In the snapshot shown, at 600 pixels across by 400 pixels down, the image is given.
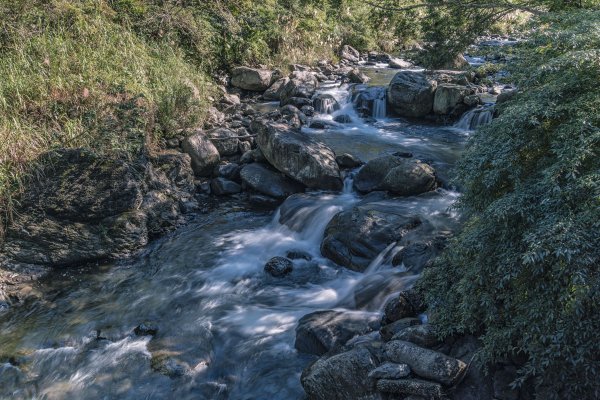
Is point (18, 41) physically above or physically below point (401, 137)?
above

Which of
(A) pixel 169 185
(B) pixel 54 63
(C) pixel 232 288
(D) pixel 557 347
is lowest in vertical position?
(C) pixel 232 288

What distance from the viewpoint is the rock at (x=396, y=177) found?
7852 millimetres

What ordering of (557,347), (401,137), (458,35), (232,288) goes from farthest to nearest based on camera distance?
1. (401,137)
2. (458,35)
3. (232,288)
4. (557,347)

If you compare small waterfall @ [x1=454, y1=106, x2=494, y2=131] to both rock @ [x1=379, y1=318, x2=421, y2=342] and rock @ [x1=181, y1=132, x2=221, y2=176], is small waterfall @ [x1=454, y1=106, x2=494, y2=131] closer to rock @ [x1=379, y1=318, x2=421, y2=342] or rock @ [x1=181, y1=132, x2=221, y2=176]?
rock @ [x1=181, y1=132, x2=221, y2=176]

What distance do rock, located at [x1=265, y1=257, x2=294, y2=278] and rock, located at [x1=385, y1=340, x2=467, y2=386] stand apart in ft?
10.4

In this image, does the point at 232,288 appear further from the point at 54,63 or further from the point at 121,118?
the point at 54,63

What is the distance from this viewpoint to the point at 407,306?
4.50 metres

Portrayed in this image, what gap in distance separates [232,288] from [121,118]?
4005 millimetres

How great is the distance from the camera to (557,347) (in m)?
2.62

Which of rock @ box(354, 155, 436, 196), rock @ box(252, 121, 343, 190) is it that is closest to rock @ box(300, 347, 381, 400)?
rock @ box(354, 155, 436, 196)

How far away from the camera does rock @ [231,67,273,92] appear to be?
45.8 feet

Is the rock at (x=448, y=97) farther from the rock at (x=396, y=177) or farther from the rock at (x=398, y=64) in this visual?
the rock at (x=398, y=64)

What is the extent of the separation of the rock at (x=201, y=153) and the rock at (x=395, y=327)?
19.8 ft

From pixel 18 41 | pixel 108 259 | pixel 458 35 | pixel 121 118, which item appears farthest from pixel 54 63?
pixel 458 35
